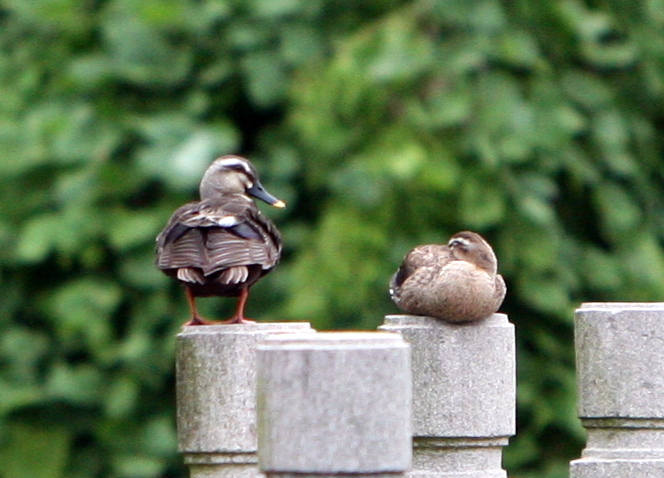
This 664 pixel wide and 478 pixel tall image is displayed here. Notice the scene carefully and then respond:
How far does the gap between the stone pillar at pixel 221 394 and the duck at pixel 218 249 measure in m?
0.15

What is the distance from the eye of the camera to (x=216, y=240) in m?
4.84

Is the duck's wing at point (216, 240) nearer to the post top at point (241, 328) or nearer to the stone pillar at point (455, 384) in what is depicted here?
the post top at point (241, 328)

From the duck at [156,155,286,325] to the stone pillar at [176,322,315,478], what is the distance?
15 centimetres

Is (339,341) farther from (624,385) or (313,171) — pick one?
(313,171)

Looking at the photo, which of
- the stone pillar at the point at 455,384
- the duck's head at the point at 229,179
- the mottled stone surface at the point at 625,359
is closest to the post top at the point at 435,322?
the stone pillar at the point at 455,384

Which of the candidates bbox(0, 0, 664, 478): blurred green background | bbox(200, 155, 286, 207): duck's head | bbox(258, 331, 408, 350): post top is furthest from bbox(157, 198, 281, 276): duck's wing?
bbox(0, 0, 664, 478): blurred green background

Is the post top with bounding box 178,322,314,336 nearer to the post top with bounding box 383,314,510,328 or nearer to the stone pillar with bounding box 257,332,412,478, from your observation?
the post top with bounding box 383,314,510,328

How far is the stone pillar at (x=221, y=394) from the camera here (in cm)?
477

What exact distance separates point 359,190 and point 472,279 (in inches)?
151

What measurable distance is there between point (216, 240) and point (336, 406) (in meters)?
1.52

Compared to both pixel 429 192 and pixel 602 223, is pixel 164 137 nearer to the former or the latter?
pixel 429 192

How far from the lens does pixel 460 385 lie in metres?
4.89

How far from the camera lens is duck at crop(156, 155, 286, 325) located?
483 centimetres

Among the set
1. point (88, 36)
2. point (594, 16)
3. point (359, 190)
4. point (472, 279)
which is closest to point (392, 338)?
point (472, 279)
